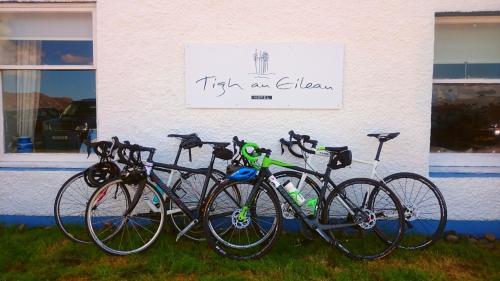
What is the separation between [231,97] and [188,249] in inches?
67.0

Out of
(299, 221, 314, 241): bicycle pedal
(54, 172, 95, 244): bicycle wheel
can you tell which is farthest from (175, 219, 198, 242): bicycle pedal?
(54, 172, 95, 244): bicycle wheel

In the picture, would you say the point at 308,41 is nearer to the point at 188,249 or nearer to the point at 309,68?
the point at 309,68

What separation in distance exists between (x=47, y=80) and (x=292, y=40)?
9.81 feet

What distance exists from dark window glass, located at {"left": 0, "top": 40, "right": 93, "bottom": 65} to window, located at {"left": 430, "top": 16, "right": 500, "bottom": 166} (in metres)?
4.20

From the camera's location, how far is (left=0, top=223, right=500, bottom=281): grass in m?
3.81

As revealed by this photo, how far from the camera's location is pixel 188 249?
171 inches

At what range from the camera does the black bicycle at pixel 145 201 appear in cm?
418

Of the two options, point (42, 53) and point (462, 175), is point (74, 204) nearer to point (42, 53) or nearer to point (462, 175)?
point (42, 53)

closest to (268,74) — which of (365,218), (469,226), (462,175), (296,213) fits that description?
(296,213)

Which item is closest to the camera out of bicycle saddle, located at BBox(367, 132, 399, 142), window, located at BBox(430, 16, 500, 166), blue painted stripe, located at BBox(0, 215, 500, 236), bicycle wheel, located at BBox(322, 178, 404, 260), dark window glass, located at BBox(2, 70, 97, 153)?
bicycle wheel, located at BBox(322, 178, 404, 260)

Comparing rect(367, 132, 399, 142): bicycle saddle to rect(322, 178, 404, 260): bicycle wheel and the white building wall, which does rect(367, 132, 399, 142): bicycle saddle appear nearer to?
the white building wall

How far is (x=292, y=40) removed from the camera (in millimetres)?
4684

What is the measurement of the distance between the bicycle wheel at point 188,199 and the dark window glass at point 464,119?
2.69 m

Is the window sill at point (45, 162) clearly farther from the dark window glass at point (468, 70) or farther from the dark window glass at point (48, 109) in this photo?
the dark window glass at point (468, 70)
